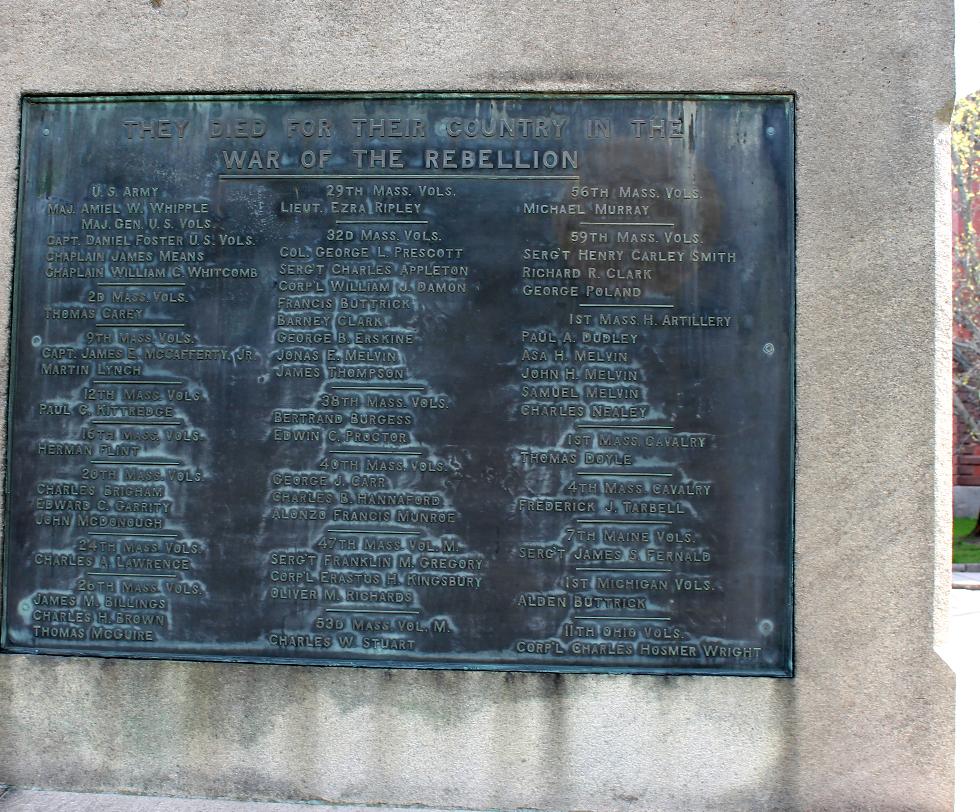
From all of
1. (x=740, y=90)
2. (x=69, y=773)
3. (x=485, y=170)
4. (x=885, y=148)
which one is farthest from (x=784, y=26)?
(x=69, y=773)

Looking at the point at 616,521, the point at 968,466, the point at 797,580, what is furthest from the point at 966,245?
the point at 616,521

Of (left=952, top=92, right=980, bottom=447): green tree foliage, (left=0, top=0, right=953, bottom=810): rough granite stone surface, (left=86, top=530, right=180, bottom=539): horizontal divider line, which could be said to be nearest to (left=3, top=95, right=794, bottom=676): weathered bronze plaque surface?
(left=86, top=530, right=180, bottom=539): horizontal divider line

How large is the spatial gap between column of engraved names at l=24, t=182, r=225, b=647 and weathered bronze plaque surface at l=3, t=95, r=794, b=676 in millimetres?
14

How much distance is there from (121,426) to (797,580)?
3346 mm

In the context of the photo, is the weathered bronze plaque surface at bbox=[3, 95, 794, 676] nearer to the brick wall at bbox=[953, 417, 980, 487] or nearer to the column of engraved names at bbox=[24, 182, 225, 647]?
the column of engraved names at bbox=[24, 182, 225, 647]

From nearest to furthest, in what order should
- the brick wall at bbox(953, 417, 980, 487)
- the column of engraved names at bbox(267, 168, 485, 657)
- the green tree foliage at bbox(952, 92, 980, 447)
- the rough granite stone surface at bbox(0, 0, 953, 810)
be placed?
1. the rough granite stone surface at bbox(0, 0, 953, 810)
2. the column of engraved names at bbox(267, 168, 485, 657)
3. the green tree foliage at bbox(952, 92, 980, 447)
4. the brick wall at bbox(953, 417, 980, 487)

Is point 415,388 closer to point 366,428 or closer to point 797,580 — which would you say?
point 366,428

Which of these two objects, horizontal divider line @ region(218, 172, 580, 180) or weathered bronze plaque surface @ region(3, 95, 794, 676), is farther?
horizontal divider line @ region(218, 172, 580, 180)

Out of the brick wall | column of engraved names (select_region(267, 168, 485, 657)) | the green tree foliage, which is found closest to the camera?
column of engraved names (select_region(267, 168, 485, 657))

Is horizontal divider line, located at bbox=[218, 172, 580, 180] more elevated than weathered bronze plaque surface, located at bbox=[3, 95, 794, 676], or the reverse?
horizontal divider line, located at bbox=[218, 172, 580, 180]

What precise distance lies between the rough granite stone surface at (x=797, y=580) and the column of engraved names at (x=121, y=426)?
28 cm

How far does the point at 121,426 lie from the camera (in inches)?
157

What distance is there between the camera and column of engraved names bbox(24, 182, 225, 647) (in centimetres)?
395

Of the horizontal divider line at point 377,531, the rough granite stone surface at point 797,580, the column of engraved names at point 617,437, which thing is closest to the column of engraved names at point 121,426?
the rough granite stone surface at point 797,580
